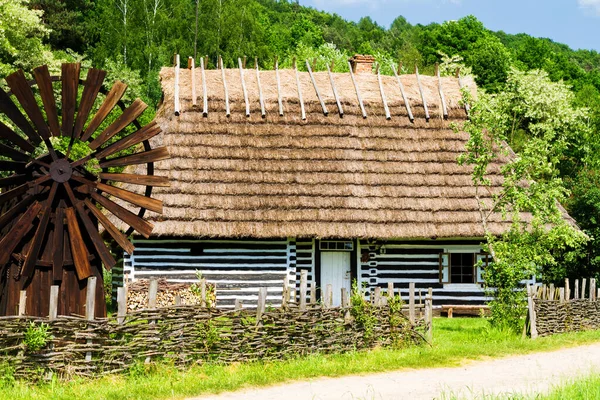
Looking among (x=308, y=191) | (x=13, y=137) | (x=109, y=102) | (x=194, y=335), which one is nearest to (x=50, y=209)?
(x=13, y=137)

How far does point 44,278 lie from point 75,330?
229cm

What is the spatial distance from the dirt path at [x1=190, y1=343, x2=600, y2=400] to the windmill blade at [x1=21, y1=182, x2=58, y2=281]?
449cm

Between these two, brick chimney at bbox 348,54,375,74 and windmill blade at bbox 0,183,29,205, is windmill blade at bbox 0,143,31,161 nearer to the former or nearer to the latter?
windmill blade at bbox 0,183,29,205

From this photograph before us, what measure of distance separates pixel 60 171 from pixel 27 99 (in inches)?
63.4

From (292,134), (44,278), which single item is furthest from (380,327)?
(292,134)

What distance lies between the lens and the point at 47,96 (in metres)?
14.9

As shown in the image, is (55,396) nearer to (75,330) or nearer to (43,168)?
(75,330)

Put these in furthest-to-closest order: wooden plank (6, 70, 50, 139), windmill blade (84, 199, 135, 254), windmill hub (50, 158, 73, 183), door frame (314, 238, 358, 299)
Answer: door frame (314, 238, 358, 299) < wooden plank (6, 70, 50, 139) < windmill blade (84, 199, 135, 254) < windmill hub (50, 158, 73, 183)

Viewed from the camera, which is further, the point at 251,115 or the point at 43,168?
the point at 251,115

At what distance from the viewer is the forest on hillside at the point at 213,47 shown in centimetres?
2992

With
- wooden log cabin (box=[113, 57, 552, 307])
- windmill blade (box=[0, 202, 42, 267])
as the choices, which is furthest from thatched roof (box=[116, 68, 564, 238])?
windmill blade (box=[0, 202, 42, 267])

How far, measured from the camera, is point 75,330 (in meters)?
12.1

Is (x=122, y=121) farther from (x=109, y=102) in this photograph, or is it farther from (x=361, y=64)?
(x=361, y=64)

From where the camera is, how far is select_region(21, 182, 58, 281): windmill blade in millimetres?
13805
